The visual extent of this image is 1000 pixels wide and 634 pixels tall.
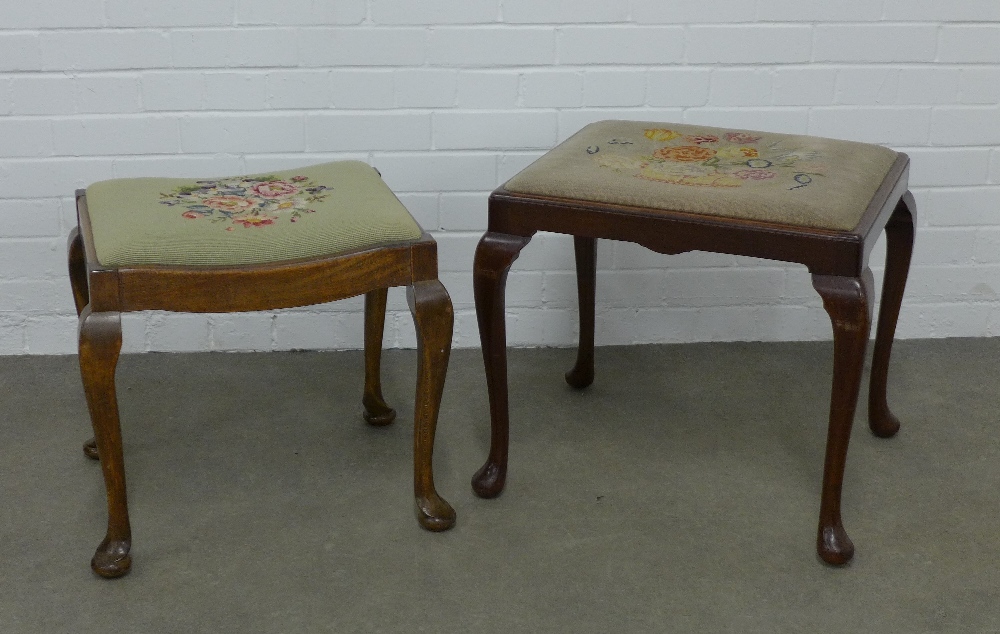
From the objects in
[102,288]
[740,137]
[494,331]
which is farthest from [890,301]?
[102,288]

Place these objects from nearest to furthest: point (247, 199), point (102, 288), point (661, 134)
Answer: point (102, 288)
point (247, 199)
point (661, 134)

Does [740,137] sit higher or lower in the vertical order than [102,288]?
higher

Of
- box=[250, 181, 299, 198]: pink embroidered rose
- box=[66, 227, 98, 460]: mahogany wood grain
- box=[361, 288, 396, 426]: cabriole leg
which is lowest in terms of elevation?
box=[361, 288, 396, 426]: cabriole leg

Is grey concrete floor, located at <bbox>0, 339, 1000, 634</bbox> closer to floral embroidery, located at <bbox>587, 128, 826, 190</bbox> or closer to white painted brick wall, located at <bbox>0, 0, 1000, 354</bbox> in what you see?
white painted brick wall, located at <bbox>0, 0, 1000, 354</bbox>

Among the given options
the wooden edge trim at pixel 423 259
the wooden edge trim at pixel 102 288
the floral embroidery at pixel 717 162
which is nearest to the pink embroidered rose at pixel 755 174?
the floral embroidery at pixel 717 162

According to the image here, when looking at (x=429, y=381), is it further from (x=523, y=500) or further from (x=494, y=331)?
(x=523, y=500)

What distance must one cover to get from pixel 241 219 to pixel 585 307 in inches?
28.7

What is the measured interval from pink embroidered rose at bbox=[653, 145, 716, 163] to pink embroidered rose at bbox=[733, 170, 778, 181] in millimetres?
90

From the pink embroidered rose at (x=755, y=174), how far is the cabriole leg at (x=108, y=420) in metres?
0.88

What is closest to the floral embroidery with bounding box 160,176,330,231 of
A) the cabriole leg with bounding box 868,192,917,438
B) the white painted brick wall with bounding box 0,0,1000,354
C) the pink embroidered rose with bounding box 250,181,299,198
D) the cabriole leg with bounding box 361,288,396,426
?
the pink embroidered rose with bounding box 250,181,299,198

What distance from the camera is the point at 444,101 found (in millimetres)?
2121

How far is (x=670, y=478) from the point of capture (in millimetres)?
1804

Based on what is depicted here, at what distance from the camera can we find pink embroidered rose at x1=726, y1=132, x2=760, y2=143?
5.93ft

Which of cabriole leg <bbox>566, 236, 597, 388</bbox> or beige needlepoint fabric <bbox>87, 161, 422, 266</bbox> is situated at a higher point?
beige needlepoint fabric <bbox>87, 161, 422, 266</bbox>
